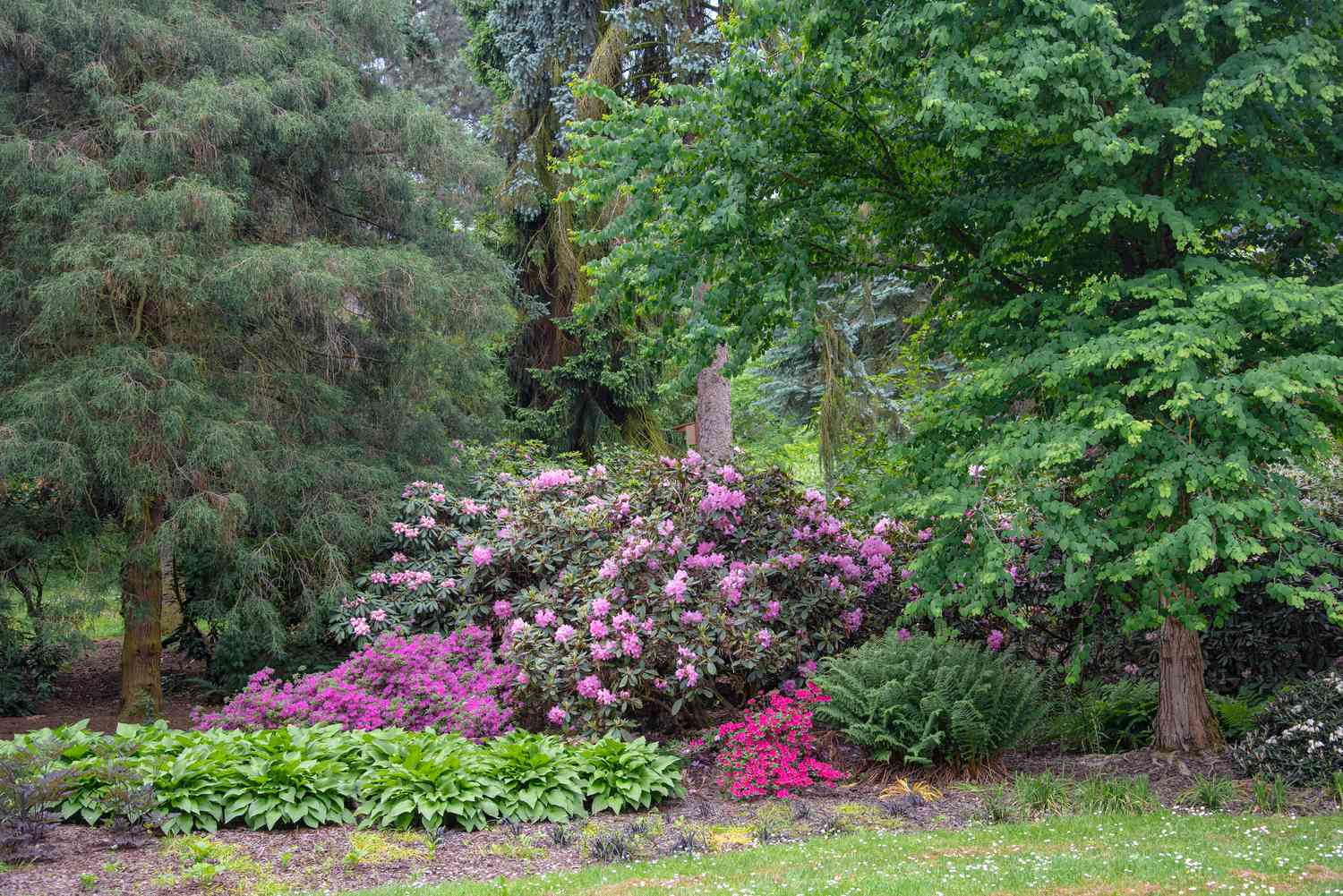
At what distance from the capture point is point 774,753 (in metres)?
6.43

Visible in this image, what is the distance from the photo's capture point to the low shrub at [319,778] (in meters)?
5.18

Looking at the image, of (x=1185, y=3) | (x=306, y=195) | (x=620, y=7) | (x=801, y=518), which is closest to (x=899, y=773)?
(x=801, y=518)

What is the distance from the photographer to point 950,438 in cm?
633

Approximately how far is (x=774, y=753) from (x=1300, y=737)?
2.95 m

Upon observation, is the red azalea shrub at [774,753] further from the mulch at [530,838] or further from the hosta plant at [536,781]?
the hosta plant at [536,781]

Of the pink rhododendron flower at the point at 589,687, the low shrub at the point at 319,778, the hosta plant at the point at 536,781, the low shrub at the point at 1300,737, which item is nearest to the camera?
the low shrub at the point at 319,778

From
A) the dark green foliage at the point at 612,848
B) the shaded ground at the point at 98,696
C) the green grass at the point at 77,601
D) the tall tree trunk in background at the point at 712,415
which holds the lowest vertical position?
the shaded ground at the point at 98,696

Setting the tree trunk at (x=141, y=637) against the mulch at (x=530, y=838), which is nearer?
the mulch at (x=530, y=838)

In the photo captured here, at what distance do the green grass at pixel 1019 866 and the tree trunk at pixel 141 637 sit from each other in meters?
5.48

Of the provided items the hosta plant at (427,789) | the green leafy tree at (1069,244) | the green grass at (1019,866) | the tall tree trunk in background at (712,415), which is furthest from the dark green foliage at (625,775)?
the tall tree trunk in background at (712,415)

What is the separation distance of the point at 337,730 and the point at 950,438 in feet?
13.2

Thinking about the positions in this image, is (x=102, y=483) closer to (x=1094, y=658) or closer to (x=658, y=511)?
(x=658, y=511)

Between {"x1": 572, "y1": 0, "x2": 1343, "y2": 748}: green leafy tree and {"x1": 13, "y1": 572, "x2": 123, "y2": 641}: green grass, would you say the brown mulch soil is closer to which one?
{"x1": 572, "y1": 0, "x2": 1343, "y2": 748}: green leafy tree

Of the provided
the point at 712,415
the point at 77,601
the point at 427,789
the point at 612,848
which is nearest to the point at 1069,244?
the point at 612,848
